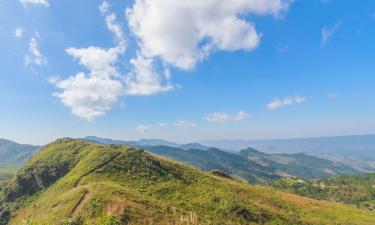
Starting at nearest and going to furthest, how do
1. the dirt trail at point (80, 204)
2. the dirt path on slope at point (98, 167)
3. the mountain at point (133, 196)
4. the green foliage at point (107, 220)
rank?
the green foliage at point (107, 220)
the dirt trail at point (80, 204)
the mountain at point (133, 196)
the dirt path on slope at point (98, 167)

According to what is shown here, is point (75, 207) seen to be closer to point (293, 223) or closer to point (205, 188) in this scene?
point (205, 188)

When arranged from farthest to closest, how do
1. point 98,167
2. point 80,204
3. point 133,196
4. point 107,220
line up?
point 98,167
point 133,196
point 80,204
point 107,220

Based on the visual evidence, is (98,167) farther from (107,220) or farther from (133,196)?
(107,220)

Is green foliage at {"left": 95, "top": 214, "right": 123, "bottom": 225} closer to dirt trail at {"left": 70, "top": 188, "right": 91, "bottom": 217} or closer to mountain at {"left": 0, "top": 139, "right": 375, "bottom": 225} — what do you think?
mountain at {"left": 0, "top": 139, "right": 375, "bottom": 225}

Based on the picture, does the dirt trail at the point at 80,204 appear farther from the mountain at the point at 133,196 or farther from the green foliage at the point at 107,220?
the green foliage at the point at 107,220

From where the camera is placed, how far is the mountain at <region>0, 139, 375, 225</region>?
243ft

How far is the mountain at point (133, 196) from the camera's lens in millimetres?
74000

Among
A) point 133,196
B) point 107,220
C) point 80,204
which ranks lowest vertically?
point 80,204

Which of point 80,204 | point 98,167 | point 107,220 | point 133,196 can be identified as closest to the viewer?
point 107,220

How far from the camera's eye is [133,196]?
80.5m

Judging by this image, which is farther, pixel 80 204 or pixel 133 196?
pixel 133 196

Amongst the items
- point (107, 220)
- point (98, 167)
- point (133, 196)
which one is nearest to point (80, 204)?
point (133, 196)

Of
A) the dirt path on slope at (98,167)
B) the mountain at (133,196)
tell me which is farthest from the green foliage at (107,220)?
the dirt path on slope at (98,167)

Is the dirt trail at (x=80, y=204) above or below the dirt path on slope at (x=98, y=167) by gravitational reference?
below
